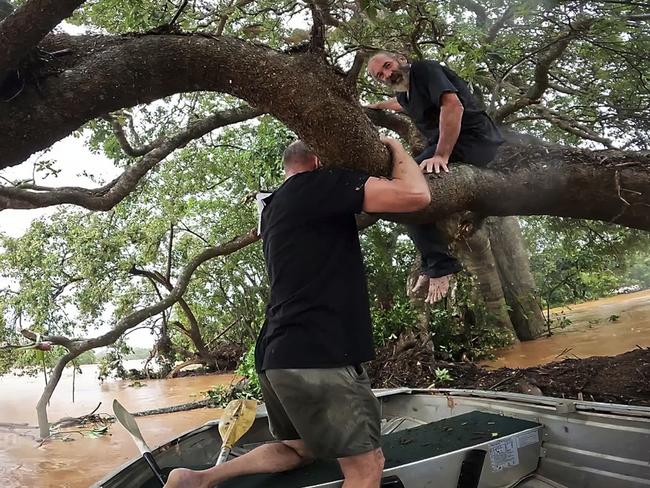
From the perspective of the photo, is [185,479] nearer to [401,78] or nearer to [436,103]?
[436,103]

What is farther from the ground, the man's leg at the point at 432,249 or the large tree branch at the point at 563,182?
the large tree branch at the point at 563,182

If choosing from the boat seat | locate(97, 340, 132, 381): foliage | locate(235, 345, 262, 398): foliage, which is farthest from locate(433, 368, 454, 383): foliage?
locate(97, 340, 132, 381): foliage

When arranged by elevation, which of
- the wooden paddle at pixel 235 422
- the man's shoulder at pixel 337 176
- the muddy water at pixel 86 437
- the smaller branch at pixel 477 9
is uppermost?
the smaller branch at pixel 477 9

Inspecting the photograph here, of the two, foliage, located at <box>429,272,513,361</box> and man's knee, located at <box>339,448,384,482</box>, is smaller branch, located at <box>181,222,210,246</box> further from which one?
man's knee, located at <box>339,448,384,482</box>

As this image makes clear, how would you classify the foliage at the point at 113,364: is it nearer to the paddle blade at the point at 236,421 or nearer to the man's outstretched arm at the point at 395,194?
the paddle blade at the point at 236,421

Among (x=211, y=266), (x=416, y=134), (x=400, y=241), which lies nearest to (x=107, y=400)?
(x=211, y=266)

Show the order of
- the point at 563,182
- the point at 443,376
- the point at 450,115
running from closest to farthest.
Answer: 1. the point at 450,115
2. the point at 563,182
3. the point at 443,376

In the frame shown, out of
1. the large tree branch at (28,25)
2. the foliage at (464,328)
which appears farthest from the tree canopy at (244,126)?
the foliage at (464,328)

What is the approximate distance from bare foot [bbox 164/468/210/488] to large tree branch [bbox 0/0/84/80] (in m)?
2.01

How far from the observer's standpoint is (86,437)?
7547mm

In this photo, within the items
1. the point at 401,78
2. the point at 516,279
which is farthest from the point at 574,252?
the point at 401,78

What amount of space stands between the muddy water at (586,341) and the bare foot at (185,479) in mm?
6327

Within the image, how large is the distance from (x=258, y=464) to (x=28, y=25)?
2217mm

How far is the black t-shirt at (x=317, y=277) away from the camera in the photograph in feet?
7.47
